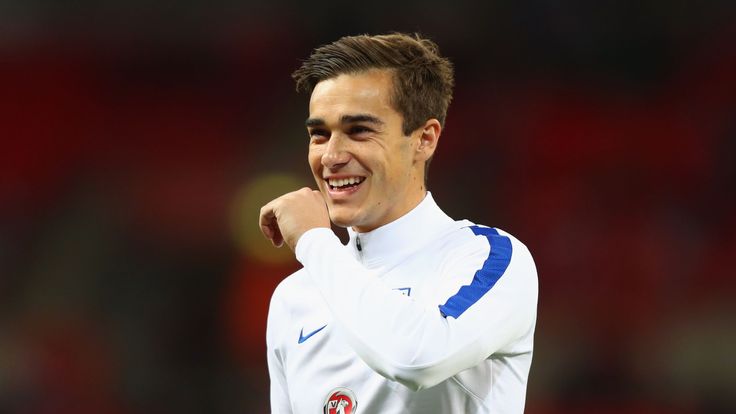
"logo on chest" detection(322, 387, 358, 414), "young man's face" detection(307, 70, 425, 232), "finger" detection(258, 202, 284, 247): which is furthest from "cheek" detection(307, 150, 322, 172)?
"logo on chest" detection(322, 387, 358, 414)

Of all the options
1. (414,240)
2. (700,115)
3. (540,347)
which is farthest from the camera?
(700,115)

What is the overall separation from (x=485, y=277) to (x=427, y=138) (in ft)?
1.62

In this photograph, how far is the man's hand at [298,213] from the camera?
2046 millimetres

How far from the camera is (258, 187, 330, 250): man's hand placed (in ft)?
6.71

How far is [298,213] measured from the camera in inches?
81.5

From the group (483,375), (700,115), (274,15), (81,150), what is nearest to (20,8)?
(81,150)

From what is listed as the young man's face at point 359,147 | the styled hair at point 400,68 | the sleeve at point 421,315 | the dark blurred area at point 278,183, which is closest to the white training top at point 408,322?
the sleeve at point 421,315

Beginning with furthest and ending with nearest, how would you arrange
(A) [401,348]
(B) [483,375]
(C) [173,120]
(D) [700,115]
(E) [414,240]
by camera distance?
(C) [173,120] < (D) [700,115] < (E) [414,240] < (B) [483,375] < (A) [401,348]

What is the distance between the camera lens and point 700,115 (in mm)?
6090

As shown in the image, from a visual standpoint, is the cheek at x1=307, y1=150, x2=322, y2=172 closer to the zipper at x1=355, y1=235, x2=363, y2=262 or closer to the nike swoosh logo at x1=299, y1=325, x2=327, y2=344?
the zipper at x1=355, y1=235, x2=363, y2=262

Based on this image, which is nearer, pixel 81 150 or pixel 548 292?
pixel 548 292

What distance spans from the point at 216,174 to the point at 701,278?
3113 mm

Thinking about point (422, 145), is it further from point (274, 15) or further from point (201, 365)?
point (274, 15)

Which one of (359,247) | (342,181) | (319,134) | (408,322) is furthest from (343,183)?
(408,322)
